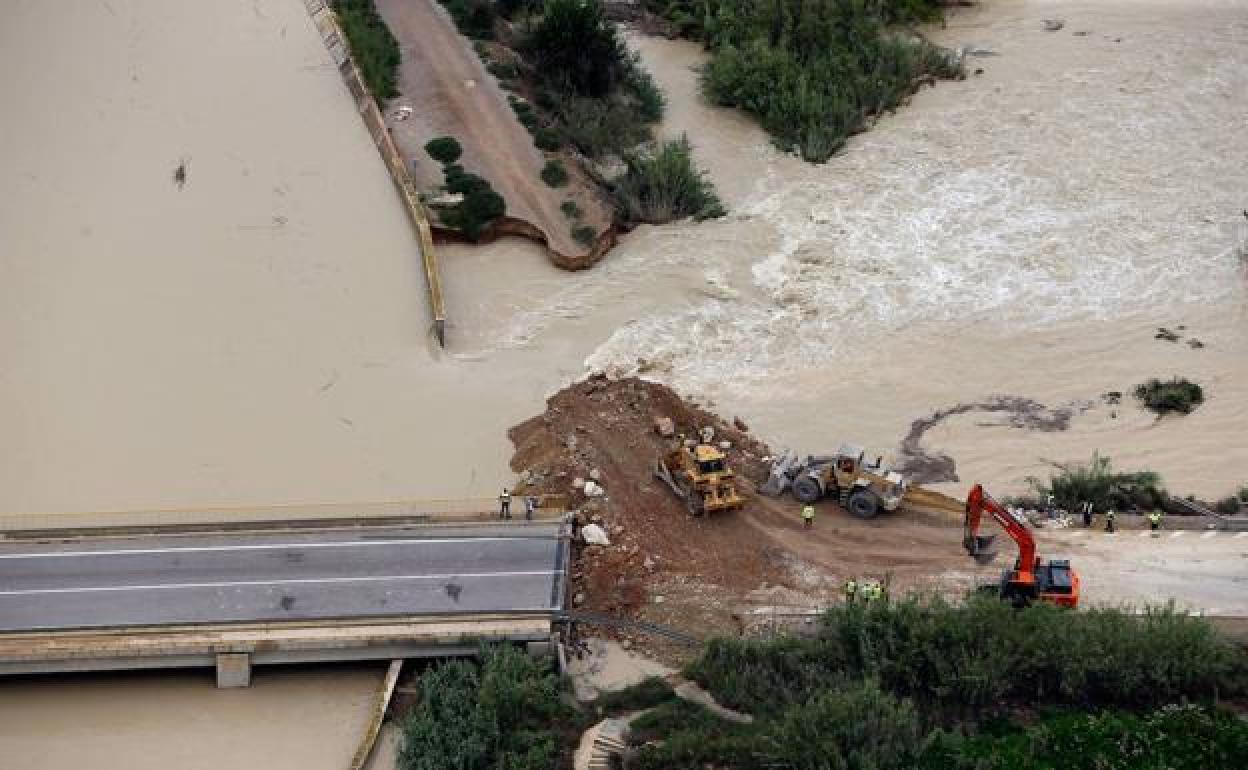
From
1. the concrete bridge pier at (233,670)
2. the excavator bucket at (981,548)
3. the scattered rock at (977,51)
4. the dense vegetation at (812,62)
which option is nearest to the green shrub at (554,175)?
the dense vegetation at (812,62)

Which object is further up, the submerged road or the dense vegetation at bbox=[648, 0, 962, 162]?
the dense vegetation at bbox=[648, 0, 962, 162]

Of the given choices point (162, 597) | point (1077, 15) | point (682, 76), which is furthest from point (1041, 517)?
point (1077, 15)

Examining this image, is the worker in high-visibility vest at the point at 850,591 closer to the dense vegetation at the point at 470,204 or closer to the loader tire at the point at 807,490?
the loader tire at the point at 807,490

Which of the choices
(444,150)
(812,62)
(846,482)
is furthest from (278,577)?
(812,62)

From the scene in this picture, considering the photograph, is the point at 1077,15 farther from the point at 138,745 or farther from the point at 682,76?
the point at 138,745

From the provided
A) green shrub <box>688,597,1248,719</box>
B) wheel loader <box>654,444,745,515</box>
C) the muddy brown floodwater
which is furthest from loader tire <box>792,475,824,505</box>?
the muddy brown floodwater

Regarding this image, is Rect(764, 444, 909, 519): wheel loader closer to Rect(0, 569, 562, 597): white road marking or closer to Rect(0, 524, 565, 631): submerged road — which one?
Rect(0, 524, 565, 631): submerged road
